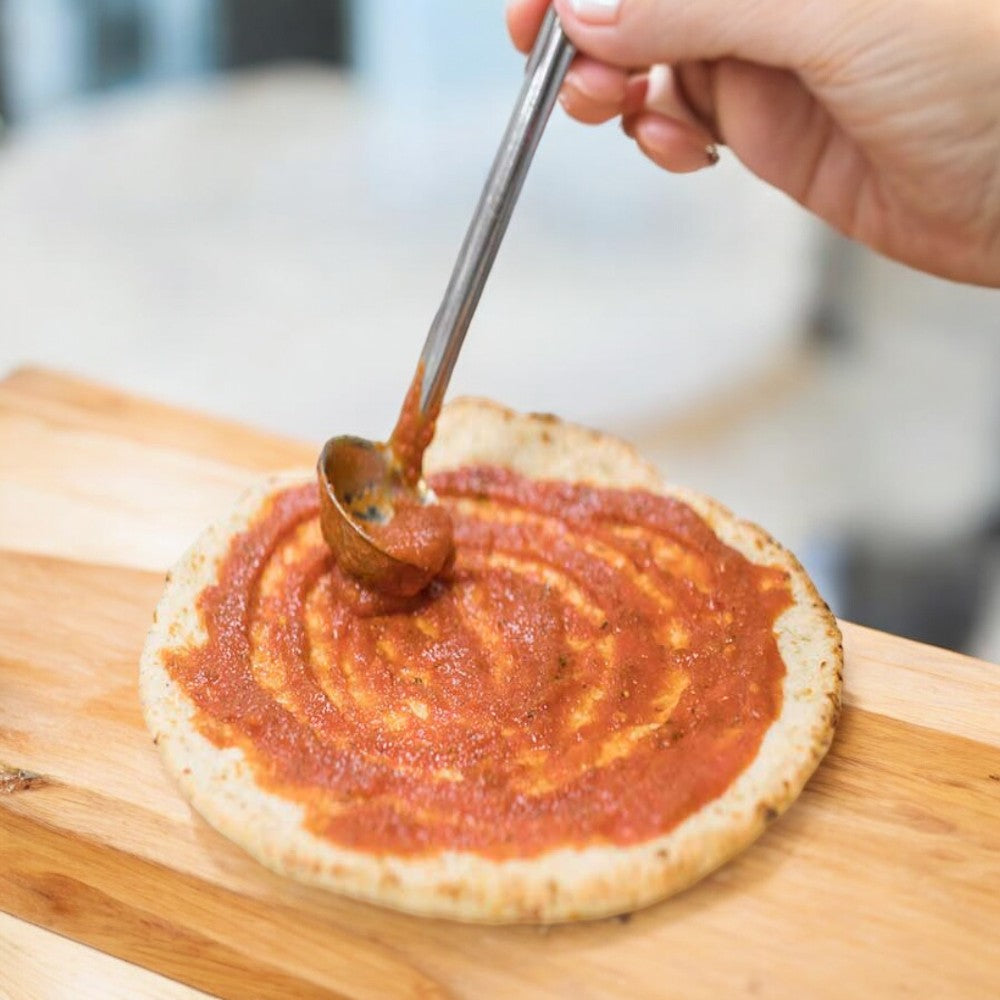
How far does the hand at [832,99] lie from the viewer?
197 cm

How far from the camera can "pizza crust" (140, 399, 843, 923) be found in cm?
153

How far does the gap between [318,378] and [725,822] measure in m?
3.20

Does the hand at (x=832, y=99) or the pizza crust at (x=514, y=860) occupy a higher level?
the hand at (x=832, y=99)

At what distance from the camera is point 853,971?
4.99 feet

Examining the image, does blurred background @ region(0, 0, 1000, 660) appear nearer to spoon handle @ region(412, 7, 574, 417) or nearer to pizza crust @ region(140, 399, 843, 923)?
pizza crust @ region(140, 399, 843, 923)

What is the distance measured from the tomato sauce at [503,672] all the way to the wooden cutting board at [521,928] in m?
0.12

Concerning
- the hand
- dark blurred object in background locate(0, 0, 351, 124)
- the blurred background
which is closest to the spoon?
the hand

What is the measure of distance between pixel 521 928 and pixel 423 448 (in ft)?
2.74

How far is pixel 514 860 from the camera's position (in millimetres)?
1563

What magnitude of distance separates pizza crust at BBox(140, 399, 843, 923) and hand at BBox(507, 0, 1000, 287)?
753 mm

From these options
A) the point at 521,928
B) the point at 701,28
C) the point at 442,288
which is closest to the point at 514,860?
the point at 521,928

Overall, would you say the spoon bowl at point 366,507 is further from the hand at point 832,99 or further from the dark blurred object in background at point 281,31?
the dark blurred object in background at point 281,31

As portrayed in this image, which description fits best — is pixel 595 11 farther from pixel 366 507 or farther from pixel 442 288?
pixel 442 288

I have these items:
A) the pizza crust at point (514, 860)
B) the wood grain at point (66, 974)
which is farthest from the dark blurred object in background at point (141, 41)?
the wood grain at point (66, 974)
